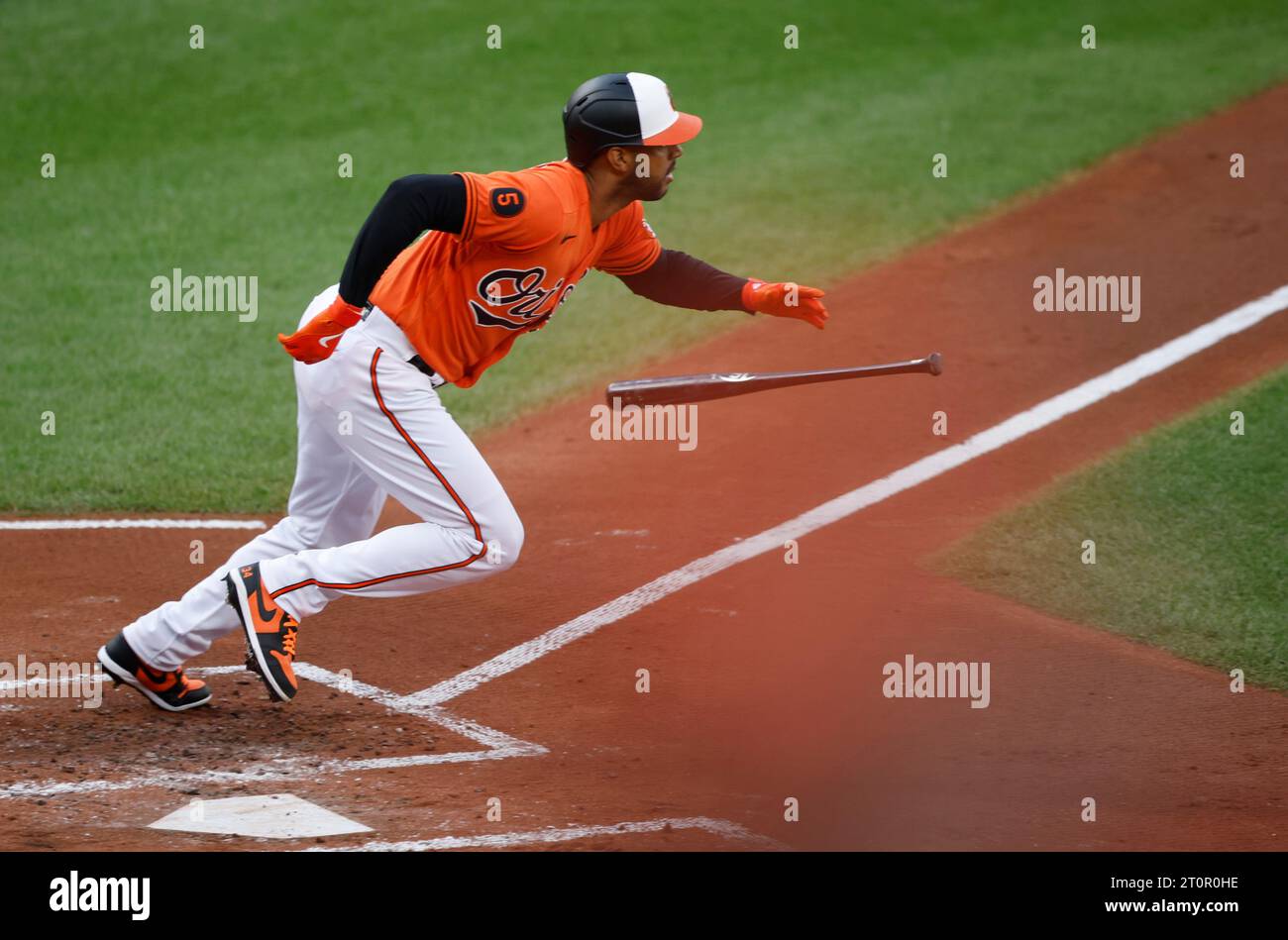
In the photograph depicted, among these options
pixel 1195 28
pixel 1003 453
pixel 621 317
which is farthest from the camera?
pixel 1195 28

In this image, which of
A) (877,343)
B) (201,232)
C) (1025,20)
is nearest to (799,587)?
(877,343)

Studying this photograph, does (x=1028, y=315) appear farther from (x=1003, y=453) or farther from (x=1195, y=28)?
(x=1195, y=28)

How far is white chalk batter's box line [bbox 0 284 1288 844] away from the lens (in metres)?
4.98

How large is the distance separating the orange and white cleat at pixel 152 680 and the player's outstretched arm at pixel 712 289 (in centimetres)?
219

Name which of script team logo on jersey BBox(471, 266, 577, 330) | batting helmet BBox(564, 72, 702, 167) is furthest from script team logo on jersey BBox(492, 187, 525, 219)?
batting helmet BBox(564, 72, 702, 167)

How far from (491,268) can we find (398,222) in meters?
0.41

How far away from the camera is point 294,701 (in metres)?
5.55

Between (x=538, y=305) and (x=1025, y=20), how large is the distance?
37.2 ft

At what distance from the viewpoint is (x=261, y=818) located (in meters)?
4.56

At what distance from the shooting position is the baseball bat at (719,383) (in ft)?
17.8

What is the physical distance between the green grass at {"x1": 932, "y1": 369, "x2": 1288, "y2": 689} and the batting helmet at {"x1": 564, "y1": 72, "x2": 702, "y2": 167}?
2777 mm

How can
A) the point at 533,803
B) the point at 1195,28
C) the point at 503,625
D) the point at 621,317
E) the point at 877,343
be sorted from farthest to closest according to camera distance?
the point at 1195,28, the point at 621,317, the point at 877,343, the point at 503,625, the point at 533,803

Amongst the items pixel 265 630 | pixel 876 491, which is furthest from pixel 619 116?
pixel 876 491

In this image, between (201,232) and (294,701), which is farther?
(201,232)
